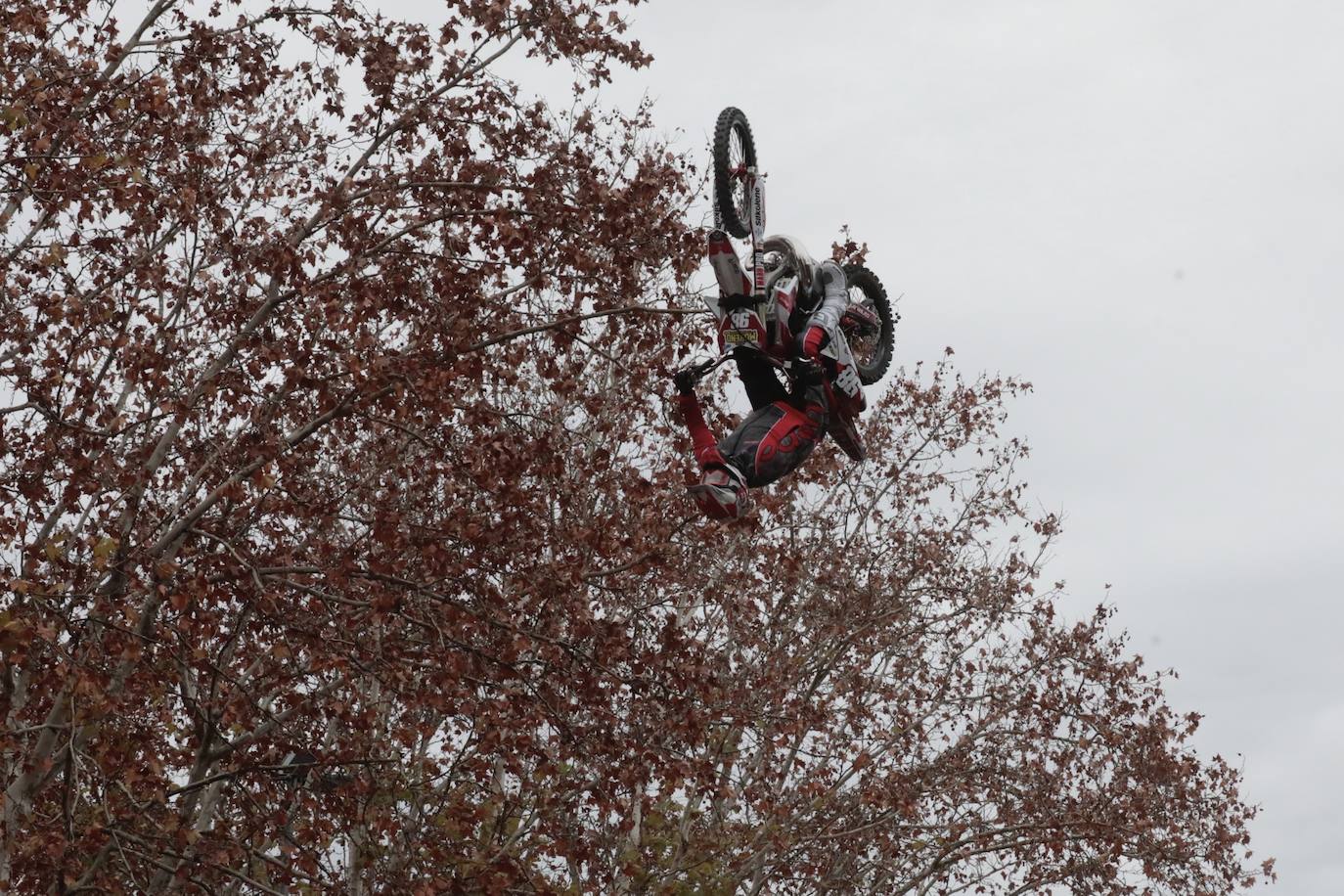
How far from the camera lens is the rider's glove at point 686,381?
918 cm

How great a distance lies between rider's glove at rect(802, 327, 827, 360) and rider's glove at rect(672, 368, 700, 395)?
66 centimetres

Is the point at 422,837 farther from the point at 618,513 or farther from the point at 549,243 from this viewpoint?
the point at 549,243

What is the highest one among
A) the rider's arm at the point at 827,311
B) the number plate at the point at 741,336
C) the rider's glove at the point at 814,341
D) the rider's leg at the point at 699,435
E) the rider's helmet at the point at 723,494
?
the rider's arm at the point at 827,311

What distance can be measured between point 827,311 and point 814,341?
1.00 ft

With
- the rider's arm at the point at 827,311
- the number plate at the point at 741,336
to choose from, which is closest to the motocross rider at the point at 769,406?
the rider's arm at the point at 827,311

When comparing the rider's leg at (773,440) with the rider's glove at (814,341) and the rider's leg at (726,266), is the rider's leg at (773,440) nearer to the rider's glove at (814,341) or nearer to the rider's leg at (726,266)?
the rider's glove at (814,341)

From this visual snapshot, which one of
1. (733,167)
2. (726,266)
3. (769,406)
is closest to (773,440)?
(769,406)

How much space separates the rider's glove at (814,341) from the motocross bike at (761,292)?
71 mm

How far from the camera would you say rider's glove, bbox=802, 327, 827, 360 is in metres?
9.28

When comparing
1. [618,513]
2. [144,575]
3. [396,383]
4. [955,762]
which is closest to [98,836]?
[144,575]

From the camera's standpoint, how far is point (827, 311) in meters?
9.51

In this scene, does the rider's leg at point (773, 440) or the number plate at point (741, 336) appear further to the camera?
the rider's leg at point (773, 440)

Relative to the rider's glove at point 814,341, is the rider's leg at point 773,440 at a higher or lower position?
lower

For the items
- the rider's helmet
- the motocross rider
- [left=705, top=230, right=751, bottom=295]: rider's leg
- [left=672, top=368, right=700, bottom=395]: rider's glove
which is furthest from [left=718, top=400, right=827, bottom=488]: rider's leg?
[left=705, top=230, right=751, bottom=295]: rider's leg
